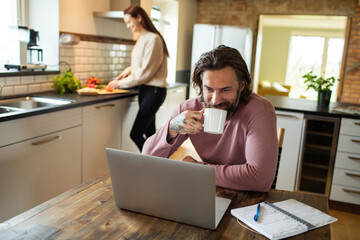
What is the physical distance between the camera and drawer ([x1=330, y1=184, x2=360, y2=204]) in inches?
125

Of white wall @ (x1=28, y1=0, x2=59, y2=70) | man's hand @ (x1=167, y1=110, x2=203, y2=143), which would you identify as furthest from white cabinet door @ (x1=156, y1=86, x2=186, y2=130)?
man's hand @ (x1=167, y1=110, x2=203, y2=143)

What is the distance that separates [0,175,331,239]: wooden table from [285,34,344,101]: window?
10.1 meters

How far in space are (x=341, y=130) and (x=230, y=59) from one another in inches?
78.6

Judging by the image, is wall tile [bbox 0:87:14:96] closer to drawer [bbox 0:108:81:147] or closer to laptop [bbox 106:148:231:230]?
drawer [bbox 0:108:81:147]

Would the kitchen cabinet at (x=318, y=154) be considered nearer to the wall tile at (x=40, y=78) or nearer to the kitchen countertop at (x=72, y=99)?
the kitchen countertop at (x=72, y=99)

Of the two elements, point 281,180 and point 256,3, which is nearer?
point 281,180

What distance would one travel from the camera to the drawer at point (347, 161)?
312cm

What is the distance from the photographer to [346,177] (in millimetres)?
Answer: 3156

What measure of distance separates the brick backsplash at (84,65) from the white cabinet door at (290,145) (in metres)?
2.06

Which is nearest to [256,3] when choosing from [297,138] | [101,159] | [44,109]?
[297,138]

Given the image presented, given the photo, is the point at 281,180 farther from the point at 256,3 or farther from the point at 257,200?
the point at 256,3

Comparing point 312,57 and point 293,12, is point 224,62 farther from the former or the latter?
point 312,57

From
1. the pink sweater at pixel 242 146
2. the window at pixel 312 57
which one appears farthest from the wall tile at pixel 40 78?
the window at pixel 312 57

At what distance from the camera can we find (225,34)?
6184 millimetres
